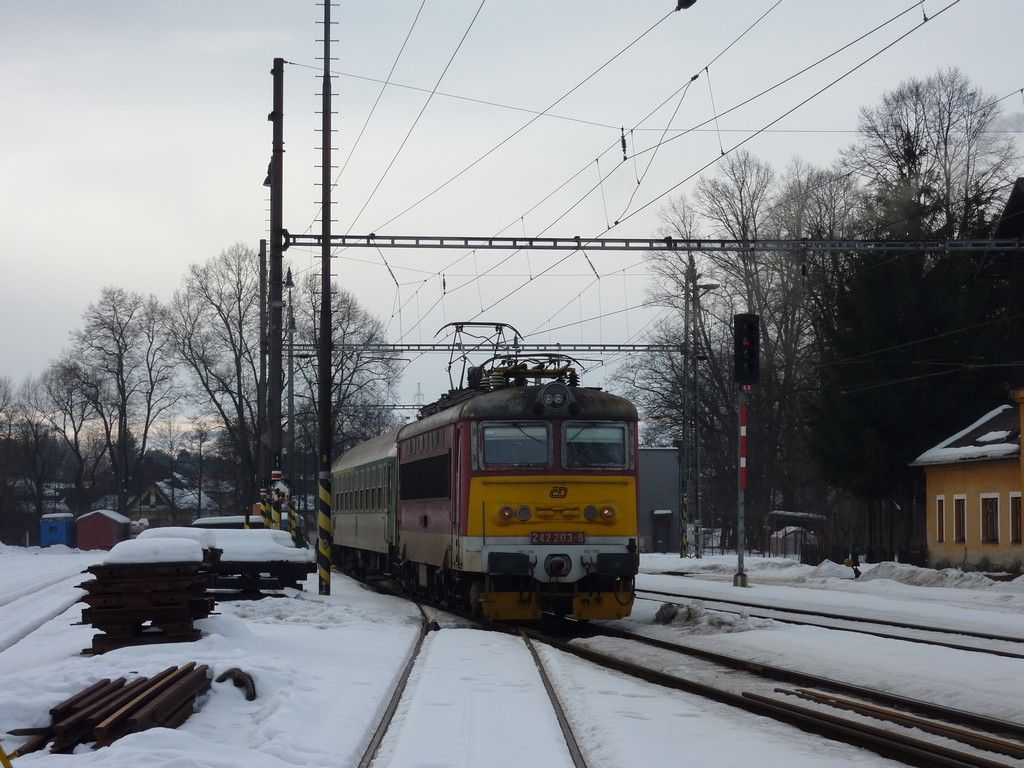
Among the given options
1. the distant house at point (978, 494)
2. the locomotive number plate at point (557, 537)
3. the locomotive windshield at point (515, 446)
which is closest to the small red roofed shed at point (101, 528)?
the distant house at point (978, 494)

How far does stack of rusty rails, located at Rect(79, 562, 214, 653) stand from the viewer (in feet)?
43.7

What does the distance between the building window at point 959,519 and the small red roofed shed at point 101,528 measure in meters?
41.7

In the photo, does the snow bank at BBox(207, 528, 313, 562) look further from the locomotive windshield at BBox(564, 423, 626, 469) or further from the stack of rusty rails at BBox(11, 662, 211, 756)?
the stack of rusty rails at BBox(11, 662, 211, 756)

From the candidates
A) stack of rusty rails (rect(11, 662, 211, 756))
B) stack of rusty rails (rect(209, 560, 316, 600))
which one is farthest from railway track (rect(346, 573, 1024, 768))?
stack of rusty rails (rect(209, 560, 316, 600))

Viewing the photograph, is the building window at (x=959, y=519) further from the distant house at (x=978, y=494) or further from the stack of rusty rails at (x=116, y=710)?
the stack of rusty rails at (x=116, y=710)

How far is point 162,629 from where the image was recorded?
1355 cm

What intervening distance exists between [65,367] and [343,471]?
4886cm

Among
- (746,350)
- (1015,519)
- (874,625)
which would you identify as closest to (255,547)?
(874,625)

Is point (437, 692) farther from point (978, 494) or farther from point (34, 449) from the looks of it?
point (34, 449)

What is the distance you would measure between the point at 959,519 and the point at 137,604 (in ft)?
90.6

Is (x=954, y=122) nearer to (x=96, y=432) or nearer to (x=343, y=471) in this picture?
(x=343, y=471)

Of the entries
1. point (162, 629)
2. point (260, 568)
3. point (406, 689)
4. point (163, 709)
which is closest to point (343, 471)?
point (260, 568)

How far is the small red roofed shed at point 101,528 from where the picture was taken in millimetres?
64750

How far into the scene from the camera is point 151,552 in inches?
534
